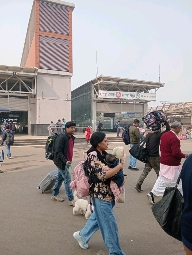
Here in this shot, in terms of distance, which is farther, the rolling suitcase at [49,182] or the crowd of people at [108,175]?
the rolling suitcase at [49,182]

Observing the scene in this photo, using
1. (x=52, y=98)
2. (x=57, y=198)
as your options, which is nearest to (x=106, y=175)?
(x=57, y=198)

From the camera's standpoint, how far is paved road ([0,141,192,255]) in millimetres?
3260

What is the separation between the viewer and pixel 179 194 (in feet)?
6.38

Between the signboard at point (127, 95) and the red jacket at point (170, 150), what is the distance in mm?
27422

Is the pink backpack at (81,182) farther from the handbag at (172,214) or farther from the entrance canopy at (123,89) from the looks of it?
the entrance canopy at (123,89)

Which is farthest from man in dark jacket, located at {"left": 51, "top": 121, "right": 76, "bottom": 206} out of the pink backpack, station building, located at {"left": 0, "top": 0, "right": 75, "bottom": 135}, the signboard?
the signboard

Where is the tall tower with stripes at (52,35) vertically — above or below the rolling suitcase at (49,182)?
above

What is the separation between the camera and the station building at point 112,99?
32469 millimetres

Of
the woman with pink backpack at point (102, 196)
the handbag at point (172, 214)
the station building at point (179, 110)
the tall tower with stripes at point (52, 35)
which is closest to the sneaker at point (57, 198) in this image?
the woman with pink backpack at point (102, 196)

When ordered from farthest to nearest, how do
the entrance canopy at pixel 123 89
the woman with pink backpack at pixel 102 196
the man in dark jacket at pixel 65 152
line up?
the entrance canopy at pixel 123 89, the man in dark jacket at pixel 65 152, the woman with pink backpack at pixel 102 196

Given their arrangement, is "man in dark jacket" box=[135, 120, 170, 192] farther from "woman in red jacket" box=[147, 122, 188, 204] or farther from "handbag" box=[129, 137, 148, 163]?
"woman in red jacket" box=[147, 122, 188, 204]

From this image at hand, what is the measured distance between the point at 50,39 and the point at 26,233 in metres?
26.7

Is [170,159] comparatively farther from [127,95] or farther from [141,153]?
[127,95]

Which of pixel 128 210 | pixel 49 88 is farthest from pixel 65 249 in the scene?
pixel 49 88
